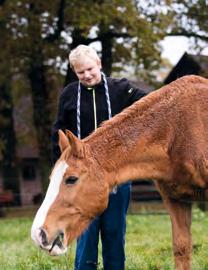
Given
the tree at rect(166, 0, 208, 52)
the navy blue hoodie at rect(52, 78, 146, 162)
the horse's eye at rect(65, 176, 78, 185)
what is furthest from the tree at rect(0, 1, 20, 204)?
the horse's eye at rect(65, 176, 78, 185)

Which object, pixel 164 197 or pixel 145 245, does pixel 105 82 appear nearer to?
pixel 164 197

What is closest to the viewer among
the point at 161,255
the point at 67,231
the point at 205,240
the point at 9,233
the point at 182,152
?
the point at 67,231

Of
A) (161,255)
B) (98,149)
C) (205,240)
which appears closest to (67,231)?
(98,149)

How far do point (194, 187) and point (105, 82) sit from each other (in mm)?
1322

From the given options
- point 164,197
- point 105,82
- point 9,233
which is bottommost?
point 9,233

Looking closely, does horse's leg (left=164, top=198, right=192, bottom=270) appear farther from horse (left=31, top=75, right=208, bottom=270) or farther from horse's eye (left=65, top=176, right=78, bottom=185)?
horse's eye (left=65, top=176, right=78, bottom=185)

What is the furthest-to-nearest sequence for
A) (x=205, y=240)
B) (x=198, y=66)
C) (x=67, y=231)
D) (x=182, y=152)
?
(x=198, y=66) → (x=205, y=240) → (x=182, y=152) → (x=67, y=231)

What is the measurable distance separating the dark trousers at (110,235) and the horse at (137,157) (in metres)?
0.42

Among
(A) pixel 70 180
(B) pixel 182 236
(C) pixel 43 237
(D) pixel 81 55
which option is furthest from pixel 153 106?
(C) pixel 43 237

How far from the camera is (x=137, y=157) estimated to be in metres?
5.90

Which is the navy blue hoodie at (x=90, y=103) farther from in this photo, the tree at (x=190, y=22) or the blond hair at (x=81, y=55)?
the tree at (x=190, y=22)

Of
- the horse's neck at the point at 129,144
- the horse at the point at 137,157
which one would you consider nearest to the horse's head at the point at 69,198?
the horse at the point at 137,157

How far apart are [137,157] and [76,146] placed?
0.65 metres

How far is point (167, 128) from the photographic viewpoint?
599 cm
